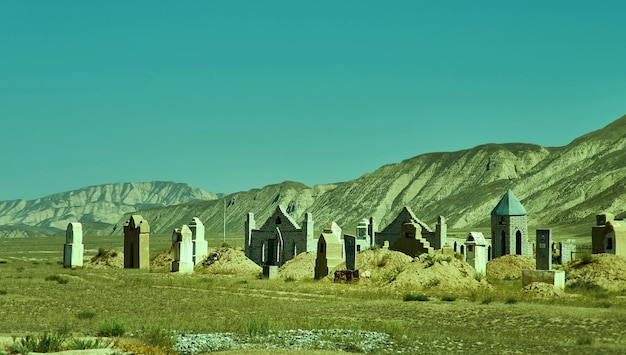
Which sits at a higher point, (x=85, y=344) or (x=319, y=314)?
(x=85, y=344)

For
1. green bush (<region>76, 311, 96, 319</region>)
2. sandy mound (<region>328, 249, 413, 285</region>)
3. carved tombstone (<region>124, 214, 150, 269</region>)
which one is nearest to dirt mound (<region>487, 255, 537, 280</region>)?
sandy mound (<region>328, 249, 413, 285</region>)

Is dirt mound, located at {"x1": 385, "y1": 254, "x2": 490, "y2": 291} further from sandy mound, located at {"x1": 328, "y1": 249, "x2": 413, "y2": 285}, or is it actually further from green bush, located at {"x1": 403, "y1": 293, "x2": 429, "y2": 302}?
green bush, located at {"x1": 403, "y1": 293, "x2": 429, "y2": 302}

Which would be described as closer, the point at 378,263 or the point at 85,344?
the point at 85,344

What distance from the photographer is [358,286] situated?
1576 inches

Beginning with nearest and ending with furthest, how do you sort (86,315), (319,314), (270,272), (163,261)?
(86,315) → (319,314) → (270,272) → (163,261)

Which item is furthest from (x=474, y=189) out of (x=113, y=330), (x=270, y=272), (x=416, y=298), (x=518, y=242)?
(x=113, y=330)

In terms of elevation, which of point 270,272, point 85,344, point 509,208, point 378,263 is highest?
point 509,208

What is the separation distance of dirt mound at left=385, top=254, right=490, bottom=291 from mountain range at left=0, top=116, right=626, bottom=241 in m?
60.4

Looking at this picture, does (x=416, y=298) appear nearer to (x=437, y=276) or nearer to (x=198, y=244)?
(x=437, y=276)

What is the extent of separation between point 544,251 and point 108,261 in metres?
27.9

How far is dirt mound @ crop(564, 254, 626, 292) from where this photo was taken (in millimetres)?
38031

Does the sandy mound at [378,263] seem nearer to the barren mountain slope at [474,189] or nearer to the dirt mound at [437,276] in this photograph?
the dirt mound at [437,276]

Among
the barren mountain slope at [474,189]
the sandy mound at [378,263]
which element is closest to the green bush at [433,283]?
the sandy mound at [378,263]

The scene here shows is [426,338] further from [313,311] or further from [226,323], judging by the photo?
[313,311]
